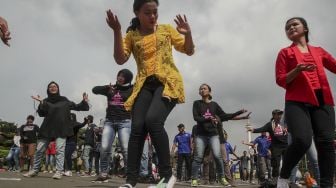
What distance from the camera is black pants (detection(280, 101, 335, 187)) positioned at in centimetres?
435

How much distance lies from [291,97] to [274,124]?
559 cm

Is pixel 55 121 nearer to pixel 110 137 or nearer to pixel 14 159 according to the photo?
pixel 110 137

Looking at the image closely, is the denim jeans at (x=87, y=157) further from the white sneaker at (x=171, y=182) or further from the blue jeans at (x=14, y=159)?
the white sneaker at (x=171, y=182)

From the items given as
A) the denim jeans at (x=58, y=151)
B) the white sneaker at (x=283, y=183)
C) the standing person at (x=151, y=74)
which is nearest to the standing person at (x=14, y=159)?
the denim jeans at (x=58, y=151)

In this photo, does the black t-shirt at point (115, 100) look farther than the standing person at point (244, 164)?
No

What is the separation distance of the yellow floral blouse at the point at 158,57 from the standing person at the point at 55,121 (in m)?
4.70

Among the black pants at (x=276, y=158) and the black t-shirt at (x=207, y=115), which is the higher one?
the black t-shirt at (x=207, y=115)

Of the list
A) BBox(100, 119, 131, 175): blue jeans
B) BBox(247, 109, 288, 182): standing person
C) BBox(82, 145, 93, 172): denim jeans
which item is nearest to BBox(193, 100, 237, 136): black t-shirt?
BBox(247, 109, 288, 182): standing person

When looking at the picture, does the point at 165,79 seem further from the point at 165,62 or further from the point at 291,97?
the point at 291,97

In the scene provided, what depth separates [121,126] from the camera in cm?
809

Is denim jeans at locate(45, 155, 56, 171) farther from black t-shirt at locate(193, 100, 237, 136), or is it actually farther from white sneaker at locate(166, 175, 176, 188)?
white sneaker at locate(166, 175, 176, 188)

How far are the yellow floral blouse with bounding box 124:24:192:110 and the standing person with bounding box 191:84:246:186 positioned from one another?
4.46 metres

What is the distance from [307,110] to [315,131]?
0.24 metres

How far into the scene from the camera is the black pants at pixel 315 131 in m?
4.35
